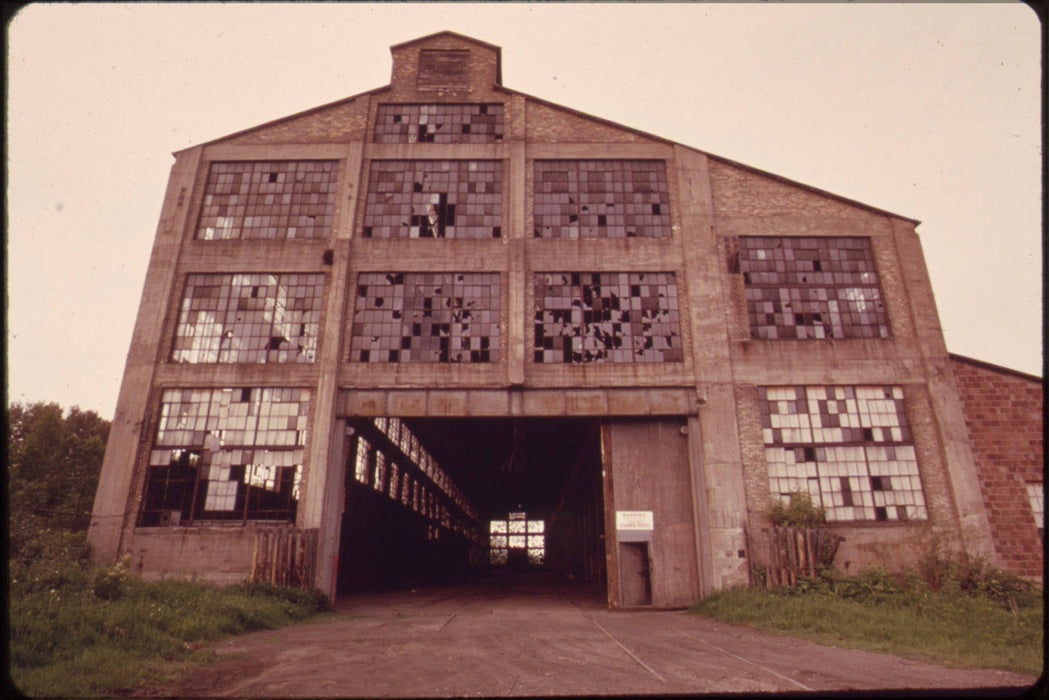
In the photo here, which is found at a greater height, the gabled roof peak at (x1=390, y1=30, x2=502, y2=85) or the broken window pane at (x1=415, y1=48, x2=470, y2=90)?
the gabled roof peak at (x1=390, y1=30, x2=502, y2=85)

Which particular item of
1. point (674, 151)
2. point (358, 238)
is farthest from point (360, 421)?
point (674, 151)

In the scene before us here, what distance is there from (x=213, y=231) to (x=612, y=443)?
1244cm

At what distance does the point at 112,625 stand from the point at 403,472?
62.9 feet

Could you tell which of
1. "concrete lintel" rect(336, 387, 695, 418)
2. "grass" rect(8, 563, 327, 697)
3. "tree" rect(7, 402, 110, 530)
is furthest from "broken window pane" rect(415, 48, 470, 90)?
"tree" rect(7, 402, 110, 530)

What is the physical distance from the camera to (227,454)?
14.5 metres

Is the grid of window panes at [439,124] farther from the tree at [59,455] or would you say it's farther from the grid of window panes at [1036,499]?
the tree at [59,455]

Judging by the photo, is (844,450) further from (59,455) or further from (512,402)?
(59,455)

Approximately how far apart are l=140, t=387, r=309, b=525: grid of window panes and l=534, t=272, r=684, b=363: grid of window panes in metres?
6.53

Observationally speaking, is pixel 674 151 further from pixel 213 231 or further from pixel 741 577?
pixel 213 231

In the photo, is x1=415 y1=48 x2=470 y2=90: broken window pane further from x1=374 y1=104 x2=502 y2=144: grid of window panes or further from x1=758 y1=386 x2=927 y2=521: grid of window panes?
x1=758 y1=386 x2=927 y2=521: grid of window panes

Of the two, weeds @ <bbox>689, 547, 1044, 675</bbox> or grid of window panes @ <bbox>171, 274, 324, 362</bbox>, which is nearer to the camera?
weeds @ <bbox>689, 547, 1044, 675</bbox>

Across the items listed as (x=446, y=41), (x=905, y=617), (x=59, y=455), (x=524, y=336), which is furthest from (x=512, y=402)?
(x=59, y=455)

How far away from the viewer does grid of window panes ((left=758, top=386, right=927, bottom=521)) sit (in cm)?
1417

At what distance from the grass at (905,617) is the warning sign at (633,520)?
209 cm
